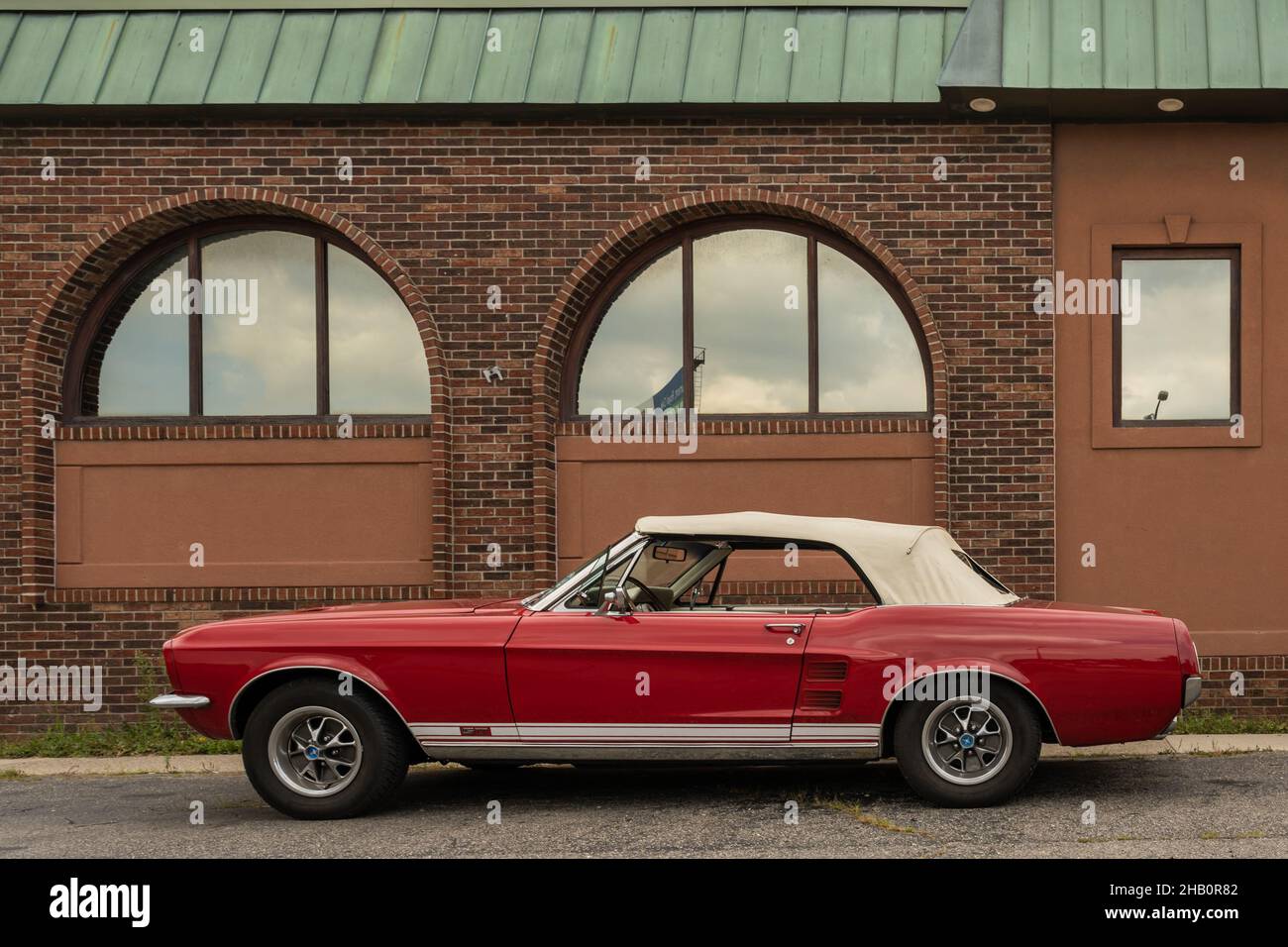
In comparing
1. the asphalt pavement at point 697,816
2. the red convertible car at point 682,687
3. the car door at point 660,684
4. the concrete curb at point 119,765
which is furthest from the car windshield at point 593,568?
the concrete curb at point 119,765

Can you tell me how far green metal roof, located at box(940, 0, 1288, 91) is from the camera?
8.77m

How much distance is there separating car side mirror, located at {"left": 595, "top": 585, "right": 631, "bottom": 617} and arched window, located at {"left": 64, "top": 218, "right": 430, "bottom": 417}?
13.5ft

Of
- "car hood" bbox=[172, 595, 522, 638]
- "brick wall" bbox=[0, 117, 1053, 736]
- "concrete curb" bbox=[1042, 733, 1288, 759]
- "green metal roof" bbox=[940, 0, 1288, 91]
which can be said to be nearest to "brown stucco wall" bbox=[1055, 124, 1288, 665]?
"brick wall" bbox=[0, 117, 1053, 736]

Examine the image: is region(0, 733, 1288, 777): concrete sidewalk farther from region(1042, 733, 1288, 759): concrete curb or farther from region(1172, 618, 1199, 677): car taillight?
region(1172, 618, 1199, 677): car taillight

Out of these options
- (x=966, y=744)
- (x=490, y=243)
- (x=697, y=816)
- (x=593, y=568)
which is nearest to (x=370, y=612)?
(x=593, y=568)

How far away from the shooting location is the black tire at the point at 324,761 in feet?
19.9

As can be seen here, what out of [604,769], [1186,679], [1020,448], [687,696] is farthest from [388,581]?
[1186,679]

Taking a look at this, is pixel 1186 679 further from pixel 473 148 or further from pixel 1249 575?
pixel 473 148

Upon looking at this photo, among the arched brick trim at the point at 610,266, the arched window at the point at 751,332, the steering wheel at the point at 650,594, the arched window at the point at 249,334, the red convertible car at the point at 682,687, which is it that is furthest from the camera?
the arched window at the point at 249,334

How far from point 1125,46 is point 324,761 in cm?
723

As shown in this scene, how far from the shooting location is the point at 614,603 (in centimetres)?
604

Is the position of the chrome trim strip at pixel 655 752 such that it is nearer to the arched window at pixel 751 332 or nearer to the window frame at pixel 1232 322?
the arched window at pixel 751 332

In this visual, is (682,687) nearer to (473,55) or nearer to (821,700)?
(821,700)

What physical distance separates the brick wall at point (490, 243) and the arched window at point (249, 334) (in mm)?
339
